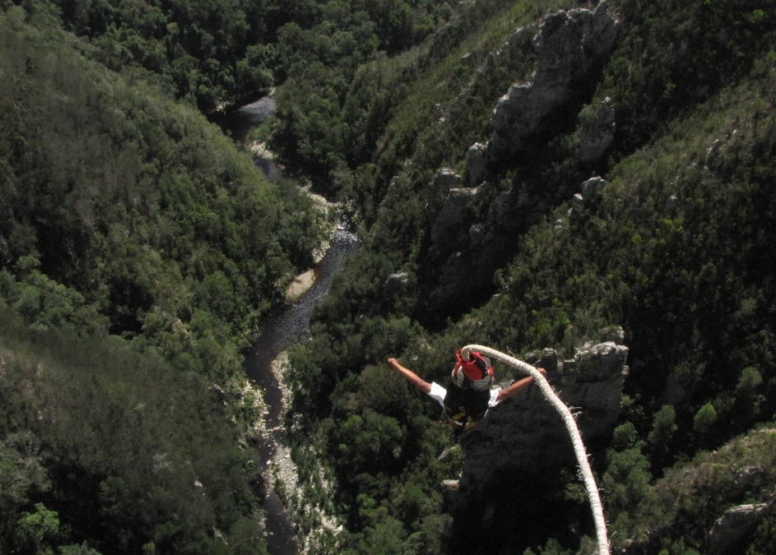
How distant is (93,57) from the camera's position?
267 feet

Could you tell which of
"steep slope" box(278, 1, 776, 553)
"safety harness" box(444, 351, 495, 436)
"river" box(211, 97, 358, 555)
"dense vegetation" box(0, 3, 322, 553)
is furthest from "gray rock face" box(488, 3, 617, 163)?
"safety harness" box(444, 351, 495, 436)

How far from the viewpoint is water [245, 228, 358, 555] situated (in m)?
50.3

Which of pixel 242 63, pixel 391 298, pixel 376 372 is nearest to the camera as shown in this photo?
pixel 376 372

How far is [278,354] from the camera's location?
63031mm

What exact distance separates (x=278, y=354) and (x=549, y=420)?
87.9ft

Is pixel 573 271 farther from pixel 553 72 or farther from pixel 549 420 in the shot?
pixel 553 72

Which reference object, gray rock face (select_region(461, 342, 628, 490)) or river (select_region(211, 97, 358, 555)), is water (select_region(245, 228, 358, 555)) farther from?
gray rock face (select_region(461, 342, 628, 490))

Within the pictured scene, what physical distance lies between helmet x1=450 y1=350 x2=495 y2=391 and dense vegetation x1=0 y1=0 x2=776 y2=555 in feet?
74.8

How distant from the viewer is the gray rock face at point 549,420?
1645 inches

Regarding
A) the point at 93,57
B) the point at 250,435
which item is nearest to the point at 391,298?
the point at 250,435

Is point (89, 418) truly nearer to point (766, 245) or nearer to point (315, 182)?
point (766, 245)

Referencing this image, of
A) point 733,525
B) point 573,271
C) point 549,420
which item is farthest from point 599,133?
point 733,525

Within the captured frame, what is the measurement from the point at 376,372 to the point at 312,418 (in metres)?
→ 7.08

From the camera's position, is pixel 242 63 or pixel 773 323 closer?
pixel 773 323
